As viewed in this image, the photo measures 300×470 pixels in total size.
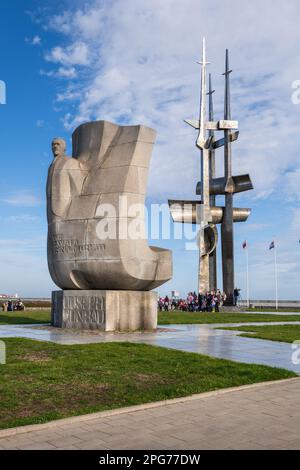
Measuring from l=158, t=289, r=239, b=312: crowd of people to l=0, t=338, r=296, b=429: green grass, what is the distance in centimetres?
2276

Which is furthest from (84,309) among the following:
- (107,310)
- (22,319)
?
(22,319)

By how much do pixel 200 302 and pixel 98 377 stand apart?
26248 millimetres

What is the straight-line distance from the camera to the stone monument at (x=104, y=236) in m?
14.3

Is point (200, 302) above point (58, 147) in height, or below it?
below

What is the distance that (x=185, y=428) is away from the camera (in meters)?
5.21

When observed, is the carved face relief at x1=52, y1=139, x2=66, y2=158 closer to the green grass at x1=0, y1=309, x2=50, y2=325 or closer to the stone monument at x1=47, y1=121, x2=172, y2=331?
the stone monument at x1=47, y1=121, x2=172, y2=331

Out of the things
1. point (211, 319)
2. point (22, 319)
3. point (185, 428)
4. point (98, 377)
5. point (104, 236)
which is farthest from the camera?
point (211, 319)

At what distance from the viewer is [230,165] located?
3759 centimetres

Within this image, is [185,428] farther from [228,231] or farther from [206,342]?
[228,231]

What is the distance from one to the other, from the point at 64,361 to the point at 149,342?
3.38 metres

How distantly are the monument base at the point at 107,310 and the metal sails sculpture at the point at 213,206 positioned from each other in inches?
816

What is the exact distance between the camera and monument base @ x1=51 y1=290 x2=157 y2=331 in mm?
14297

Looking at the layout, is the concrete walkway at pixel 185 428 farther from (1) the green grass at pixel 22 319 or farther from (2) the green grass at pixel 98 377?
(1) the green grass at pixel 22 319
